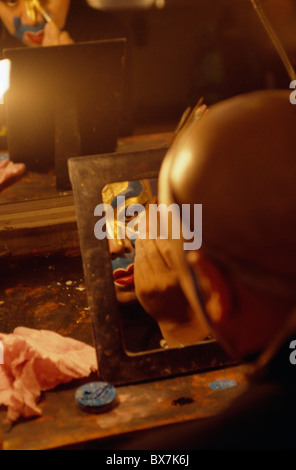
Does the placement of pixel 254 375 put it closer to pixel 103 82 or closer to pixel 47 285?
pixel 47 285

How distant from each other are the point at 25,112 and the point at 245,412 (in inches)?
129

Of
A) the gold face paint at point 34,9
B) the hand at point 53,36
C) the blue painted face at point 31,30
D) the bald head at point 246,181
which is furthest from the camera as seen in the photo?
the blue painted face at point 31,30

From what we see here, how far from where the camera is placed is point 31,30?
14.6ft

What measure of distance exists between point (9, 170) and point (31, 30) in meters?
1.67

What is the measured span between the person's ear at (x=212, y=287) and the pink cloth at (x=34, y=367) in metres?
0.88

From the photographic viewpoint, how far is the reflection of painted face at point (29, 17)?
439 centimetres

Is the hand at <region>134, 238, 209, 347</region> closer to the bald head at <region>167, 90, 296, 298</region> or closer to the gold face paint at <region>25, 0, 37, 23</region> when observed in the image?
the bald head at <region>167, 90, 296, 298</region>

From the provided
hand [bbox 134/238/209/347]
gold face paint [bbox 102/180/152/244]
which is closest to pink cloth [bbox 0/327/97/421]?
hand [bbox 134/238/209/347]

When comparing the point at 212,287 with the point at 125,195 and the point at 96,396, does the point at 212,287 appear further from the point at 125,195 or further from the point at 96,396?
the point at 125,195

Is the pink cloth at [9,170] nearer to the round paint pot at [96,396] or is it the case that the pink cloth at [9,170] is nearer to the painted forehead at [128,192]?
the painted forehead at [128,192]

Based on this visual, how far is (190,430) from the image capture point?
84 cm

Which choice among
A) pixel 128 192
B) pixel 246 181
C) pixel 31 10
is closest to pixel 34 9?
pixel 31 10

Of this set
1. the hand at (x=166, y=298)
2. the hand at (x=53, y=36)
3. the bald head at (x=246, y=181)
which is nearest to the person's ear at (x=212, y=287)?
the bald head at (x=246, y=181)
